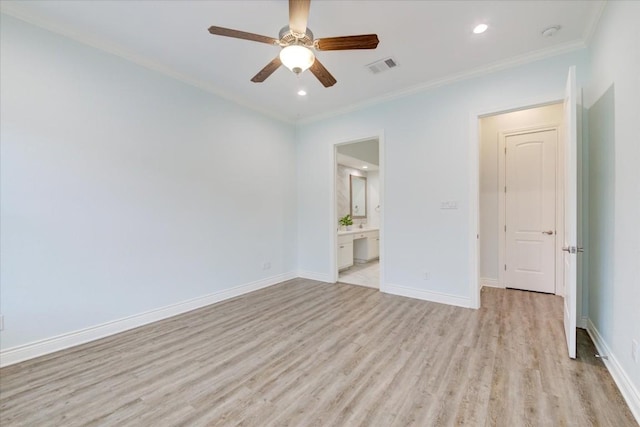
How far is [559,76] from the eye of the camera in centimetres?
284

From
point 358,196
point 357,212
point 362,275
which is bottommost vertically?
point 362,275

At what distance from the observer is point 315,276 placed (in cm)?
484

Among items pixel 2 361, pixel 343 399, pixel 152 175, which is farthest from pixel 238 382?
pixel 152 175

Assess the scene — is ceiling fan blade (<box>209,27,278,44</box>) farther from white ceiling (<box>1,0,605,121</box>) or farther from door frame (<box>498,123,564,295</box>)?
door frame (<box>498,123,564,295</box>)

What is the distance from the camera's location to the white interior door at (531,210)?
3852 millimetres

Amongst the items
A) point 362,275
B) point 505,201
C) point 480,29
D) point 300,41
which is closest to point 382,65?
point 480,29

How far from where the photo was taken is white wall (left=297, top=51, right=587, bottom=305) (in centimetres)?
305

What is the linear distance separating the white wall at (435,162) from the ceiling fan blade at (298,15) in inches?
91.8

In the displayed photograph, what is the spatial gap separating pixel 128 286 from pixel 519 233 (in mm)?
5206

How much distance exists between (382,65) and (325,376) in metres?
3.22

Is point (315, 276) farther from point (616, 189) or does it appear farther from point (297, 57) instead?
point (616, 189)

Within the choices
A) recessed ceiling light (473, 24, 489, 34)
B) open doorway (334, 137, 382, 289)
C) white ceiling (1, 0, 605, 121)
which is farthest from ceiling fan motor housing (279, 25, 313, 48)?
open doorway (334, 137, 382, 289)

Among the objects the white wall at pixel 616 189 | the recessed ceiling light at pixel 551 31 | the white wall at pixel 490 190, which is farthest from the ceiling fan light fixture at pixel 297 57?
the white wall at pixel 490 190

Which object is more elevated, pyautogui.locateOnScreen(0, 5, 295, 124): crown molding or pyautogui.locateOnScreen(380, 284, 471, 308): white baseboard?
pyautogui.locateOnScreen(0, 5, 295, 124): crown molding
